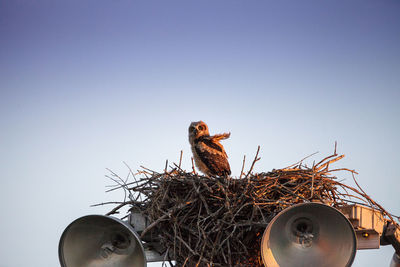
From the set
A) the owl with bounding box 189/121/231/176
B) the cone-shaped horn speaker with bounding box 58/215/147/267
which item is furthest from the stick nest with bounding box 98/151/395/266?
the owl with bounding box 189/121/231/176

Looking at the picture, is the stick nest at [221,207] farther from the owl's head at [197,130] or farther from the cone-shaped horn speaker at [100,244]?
the owl's head at [197,130]

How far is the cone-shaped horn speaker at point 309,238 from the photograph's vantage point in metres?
3.70

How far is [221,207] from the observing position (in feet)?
14.8

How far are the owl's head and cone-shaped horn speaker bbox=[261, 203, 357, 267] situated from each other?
326 cm

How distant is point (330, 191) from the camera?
196 inches

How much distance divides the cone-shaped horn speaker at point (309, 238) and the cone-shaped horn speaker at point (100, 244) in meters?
1.20

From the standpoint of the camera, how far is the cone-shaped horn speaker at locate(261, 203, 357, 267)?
3.70 m

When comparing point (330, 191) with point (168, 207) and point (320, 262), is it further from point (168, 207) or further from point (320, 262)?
point (168, 207)

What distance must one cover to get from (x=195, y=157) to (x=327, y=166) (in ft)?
7.47

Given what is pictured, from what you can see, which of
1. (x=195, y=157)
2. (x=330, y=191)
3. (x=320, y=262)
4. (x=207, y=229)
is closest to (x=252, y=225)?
(x=207, y=229)

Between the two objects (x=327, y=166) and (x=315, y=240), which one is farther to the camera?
(x=327, y=166)

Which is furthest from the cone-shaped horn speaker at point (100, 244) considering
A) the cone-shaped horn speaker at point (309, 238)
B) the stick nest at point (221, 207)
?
the cone-shaped horn speaker at point (309, 238)

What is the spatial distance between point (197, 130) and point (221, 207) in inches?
→ 106

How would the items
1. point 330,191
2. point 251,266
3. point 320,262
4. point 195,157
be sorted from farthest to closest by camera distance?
point 195,157
point 330,191
point 251,266
point 320,262
